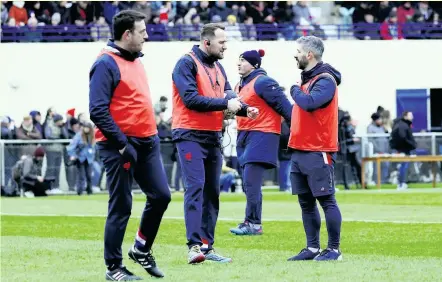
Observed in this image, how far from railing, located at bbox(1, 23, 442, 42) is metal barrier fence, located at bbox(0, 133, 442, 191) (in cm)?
774

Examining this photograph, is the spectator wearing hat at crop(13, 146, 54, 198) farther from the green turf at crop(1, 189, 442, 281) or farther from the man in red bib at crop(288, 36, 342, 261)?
the man in red bib at crop(288, 36, 342, 261)

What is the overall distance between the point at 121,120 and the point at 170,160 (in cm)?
2048

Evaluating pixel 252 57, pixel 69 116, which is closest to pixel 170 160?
pixel 69 116

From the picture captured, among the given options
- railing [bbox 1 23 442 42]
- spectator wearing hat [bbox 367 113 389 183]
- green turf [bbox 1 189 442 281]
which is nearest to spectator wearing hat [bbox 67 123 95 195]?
green turf [bbox 1 189 442 281]

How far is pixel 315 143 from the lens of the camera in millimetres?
12742

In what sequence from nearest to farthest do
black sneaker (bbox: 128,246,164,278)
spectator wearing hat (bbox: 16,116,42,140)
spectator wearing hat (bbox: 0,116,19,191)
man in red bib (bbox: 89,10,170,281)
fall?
1. man in red bib (bbox: 89,10,170,281)
2. black sneaker (bbox: 128,246,164,278)
3. spectator wearing hat (bbox: 0,116,19,191)
4. spectator wearing hat (bbox: 16,116,42,140)

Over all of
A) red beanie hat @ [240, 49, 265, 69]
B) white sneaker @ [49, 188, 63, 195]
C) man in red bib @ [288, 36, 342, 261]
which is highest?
red beanie hat @ [240, 49, 265, 69]

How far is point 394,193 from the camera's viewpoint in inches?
1075

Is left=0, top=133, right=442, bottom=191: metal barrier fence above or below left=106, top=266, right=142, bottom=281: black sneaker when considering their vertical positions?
below

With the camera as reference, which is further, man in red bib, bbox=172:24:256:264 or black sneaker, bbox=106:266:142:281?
man in red bib, bbox=172:24:256:264

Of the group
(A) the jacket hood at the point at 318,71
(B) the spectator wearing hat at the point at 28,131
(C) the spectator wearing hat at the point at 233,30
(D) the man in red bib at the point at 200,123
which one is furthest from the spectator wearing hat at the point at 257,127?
(C) the spectator wearing hat at the point at 233,30

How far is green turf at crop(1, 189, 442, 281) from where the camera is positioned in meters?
11.2

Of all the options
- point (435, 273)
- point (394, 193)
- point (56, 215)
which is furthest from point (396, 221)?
point (394, 193)

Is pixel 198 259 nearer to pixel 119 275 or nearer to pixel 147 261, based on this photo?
pixel 147 261
